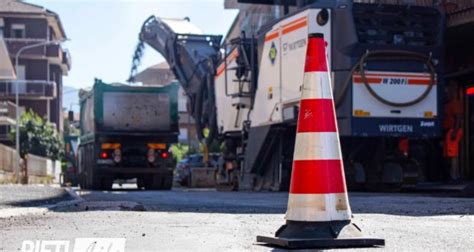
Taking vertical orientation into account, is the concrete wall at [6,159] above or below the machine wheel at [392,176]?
below

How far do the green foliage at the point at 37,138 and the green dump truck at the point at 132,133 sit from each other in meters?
34.1

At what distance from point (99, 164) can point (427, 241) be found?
19072 millimetres

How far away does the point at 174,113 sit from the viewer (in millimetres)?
26406

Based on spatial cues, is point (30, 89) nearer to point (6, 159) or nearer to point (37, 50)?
point (37, 50)

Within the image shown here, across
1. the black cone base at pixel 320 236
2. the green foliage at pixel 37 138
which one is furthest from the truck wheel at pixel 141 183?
the green foliage at pixel 37 138

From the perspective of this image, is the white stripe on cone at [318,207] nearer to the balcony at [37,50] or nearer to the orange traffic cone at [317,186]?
the orange traffic cone at [317,186]

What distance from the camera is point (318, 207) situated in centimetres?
712

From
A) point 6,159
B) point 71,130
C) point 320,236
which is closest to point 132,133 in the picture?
point 6,159

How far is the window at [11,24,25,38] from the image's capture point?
6550 cm

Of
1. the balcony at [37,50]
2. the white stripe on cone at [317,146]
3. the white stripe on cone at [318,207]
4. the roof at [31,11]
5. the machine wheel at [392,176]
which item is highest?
the roof at [31,11]

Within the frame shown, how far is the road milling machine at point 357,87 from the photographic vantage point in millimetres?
17141

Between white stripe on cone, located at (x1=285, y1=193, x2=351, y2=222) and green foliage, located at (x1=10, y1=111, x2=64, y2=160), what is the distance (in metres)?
53.4

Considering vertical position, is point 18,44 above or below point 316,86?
above

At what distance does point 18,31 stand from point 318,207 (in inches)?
2419
